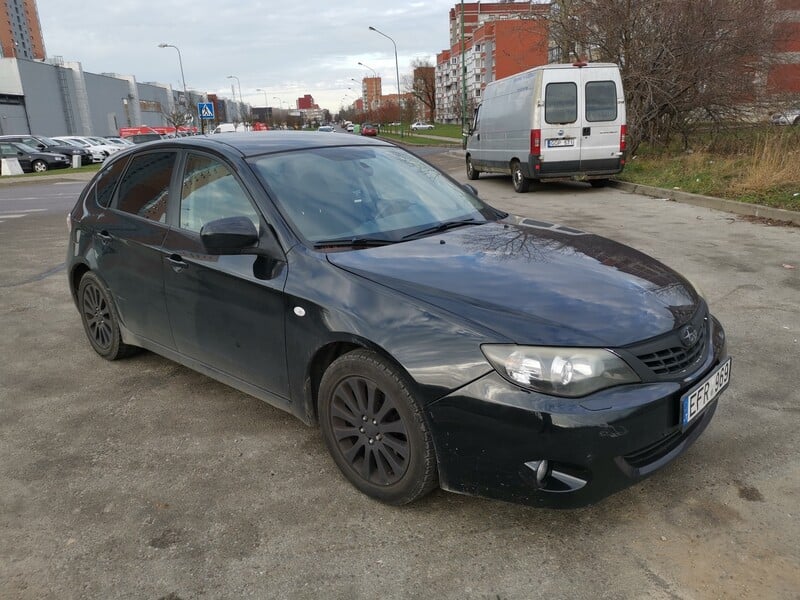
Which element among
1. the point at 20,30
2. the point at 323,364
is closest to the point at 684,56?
the point at 323,364

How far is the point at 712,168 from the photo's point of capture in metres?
13.6

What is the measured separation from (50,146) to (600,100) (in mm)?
28717

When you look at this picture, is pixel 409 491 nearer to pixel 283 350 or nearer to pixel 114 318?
pixel 283 350

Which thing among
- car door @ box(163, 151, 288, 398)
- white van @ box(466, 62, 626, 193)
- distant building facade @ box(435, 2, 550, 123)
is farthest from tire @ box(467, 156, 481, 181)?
car door @ box(163, 151, 288, 398)

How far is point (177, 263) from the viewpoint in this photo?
361cm

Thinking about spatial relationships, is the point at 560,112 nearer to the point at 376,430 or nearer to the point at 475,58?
the point at 376,430

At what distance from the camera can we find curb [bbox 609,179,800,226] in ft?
30.7

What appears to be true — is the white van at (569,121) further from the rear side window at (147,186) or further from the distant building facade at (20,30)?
the distant building facade at (20,30)

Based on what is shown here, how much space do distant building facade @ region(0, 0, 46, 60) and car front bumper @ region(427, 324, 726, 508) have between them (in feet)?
426

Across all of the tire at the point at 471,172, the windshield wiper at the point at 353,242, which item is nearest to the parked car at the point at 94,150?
the tire at the point at 471,172

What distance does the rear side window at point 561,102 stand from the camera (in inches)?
510

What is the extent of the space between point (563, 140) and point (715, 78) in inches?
254

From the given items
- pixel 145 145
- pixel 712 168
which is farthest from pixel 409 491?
pixel 712 168

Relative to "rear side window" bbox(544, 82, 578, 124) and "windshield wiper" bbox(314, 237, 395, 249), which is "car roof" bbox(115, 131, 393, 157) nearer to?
"windshield wiper" bbox(314, 237, 395, 249)
